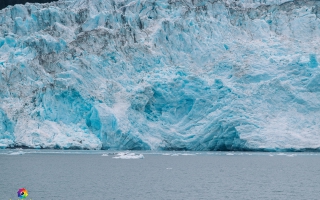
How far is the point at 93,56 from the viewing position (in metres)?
27.5

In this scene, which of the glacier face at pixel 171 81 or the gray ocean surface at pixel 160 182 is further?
the glacier face at pixel 171 81

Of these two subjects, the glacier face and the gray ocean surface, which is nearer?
the gray ocean surface

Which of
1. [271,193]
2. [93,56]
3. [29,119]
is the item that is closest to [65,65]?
[93,56]

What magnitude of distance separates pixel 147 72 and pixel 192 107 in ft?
10.3

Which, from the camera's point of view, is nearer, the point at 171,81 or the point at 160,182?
the point at 160,182

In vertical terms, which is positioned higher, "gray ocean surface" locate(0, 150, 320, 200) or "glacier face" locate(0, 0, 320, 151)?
"glacier face" locate(0, 0, 320, 151)

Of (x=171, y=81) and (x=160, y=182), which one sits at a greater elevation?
(x=171, y=81)

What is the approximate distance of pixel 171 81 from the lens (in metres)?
27.2

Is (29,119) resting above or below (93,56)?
below

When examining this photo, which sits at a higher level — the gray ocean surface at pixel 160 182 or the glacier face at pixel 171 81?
the glacier face at pixel 171 81

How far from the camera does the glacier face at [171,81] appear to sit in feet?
84.3

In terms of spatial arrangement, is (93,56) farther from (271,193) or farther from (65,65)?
(271,193)

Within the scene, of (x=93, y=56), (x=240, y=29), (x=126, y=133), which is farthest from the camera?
(x=240, y=29)

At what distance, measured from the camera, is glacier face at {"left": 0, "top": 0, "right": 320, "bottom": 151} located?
2570cm
